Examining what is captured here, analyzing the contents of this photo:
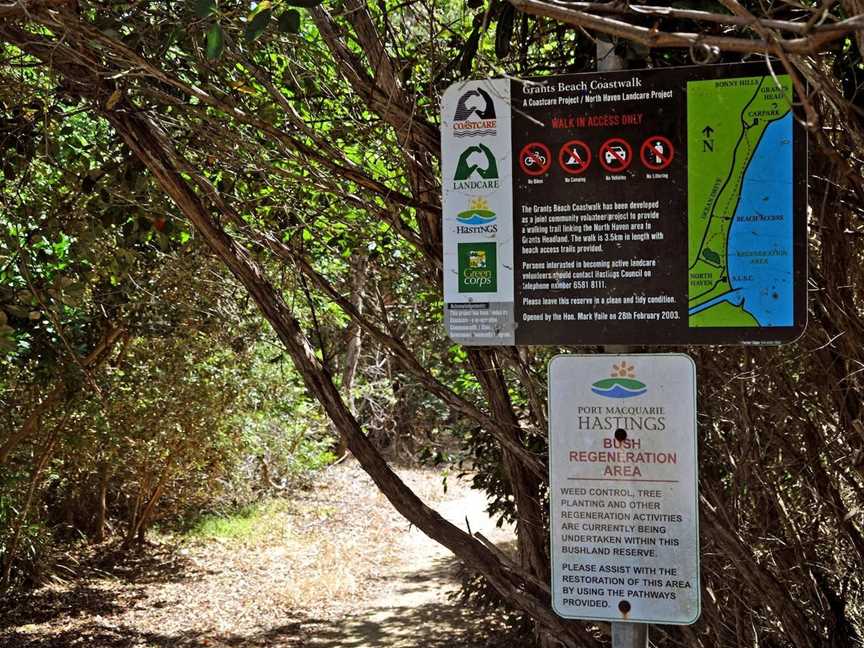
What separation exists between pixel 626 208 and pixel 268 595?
350 inches

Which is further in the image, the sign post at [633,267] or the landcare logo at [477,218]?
the landcare logo at [477,218]

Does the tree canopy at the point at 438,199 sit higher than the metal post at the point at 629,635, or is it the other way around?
the tree canopy at the point at 438,199

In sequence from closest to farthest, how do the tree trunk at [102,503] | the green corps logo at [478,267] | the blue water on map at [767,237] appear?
the blue water on map at [767,237], the green corps logo at [478,267], the tree trunk at [102,503]

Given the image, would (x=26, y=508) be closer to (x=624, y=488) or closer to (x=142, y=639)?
(x=142, y=639)

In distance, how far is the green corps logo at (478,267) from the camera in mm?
2592

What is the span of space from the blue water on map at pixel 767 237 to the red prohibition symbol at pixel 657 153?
20 cm

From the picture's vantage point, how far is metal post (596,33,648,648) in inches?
98.8

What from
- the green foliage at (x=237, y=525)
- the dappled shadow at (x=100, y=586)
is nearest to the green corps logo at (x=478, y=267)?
the dappled shadow at (x=100, y=586)

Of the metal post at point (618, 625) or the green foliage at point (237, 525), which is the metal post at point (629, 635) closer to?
the metal post at point (618, 625)

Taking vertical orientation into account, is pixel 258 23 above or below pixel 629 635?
above

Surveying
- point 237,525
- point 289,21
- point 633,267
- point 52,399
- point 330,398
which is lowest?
point 237,525

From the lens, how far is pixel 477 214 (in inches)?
103

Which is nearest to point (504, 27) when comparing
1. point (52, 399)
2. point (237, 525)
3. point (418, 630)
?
point (418, 630)

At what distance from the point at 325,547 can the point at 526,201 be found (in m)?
11.0
